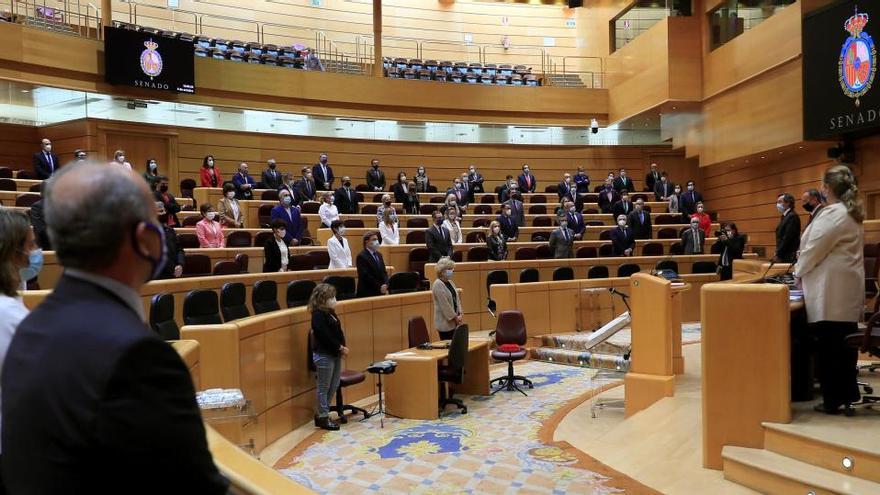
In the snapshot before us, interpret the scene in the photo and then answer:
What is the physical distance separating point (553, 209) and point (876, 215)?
6559 millimetres

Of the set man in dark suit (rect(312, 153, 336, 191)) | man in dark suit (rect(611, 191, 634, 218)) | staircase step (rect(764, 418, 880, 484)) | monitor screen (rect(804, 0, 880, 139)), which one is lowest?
staircase step (rect(764, 418, 880, 484))

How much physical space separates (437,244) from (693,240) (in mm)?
5232

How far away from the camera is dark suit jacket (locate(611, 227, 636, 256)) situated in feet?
43.4

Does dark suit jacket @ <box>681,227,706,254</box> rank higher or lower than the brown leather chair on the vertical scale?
higher

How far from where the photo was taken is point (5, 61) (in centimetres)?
1364

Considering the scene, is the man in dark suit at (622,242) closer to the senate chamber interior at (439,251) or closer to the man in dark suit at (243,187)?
the senate chamber interior at (439,251)

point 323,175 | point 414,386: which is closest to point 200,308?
point 414,386

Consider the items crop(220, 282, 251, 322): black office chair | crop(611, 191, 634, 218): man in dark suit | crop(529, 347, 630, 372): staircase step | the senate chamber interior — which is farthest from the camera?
crop(611, 191, 634, 218): man in dark suit

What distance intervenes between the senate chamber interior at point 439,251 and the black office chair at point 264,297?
63mm

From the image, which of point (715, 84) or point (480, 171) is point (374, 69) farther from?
point (715, 84)

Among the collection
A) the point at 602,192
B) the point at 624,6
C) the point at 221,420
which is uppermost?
the point at 624,6

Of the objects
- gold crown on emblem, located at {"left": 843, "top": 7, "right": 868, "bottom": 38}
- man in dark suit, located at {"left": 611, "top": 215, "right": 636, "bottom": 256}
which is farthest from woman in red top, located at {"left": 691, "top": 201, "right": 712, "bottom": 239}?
gold crown on emblem, located at {"left": 843, "top": 7, "right": 868, "bottom": 38}

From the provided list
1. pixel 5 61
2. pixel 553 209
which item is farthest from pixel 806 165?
pixel 5 61

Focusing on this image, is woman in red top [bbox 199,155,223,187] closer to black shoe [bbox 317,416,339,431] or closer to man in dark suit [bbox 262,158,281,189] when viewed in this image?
man in dark suit [bbox 262,158,281,189]
